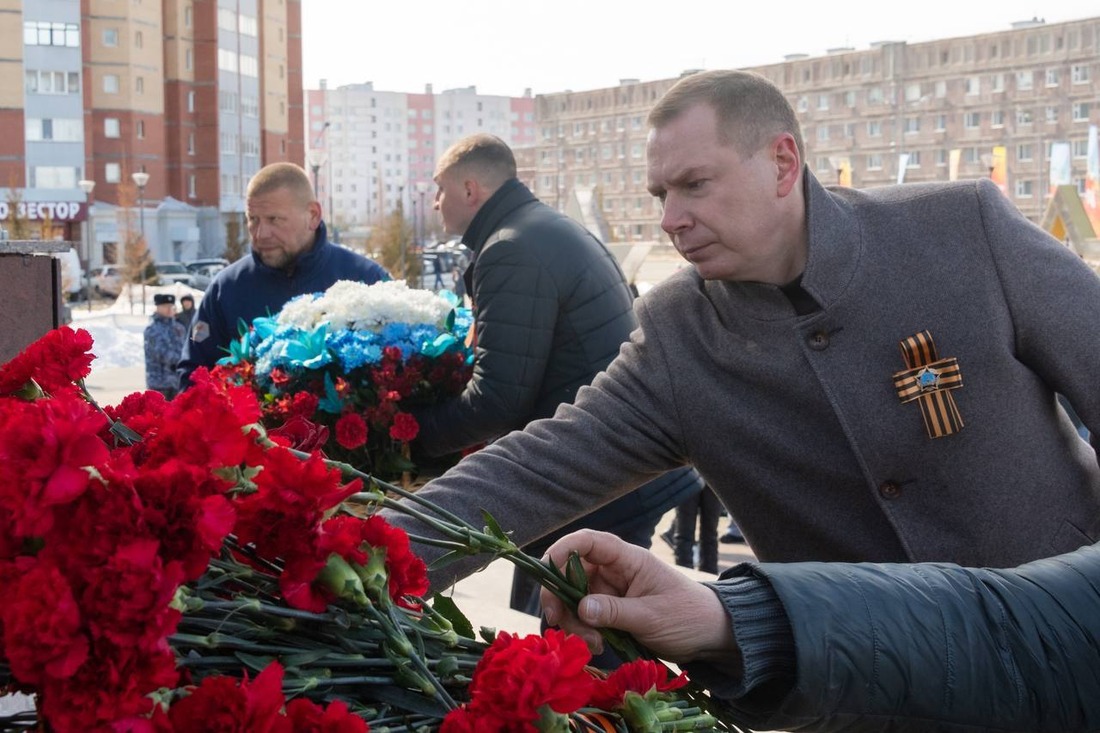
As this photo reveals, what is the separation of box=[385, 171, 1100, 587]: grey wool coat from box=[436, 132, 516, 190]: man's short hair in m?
1.93

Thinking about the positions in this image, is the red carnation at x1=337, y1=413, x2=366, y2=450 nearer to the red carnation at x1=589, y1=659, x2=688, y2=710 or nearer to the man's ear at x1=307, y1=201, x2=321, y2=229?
the man's ear at x1=307, y1=201, x2=321, y2=229

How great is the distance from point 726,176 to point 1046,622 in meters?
1.16

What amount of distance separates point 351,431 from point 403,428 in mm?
201

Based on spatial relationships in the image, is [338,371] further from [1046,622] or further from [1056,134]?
[1056,134]

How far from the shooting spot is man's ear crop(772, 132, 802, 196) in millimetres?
2486

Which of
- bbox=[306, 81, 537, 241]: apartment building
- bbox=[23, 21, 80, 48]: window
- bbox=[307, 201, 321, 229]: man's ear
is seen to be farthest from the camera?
bbox=[306, 81, 537, 241]: apartment building

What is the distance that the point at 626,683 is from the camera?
1.31 metres

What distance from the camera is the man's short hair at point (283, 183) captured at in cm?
496

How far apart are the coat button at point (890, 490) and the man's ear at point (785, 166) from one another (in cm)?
57

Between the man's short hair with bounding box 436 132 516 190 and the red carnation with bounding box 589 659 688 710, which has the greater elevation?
the man's short hair with bounding box 436 132 516 190

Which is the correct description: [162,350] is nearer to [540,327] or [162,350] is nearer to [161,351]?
[161,351]

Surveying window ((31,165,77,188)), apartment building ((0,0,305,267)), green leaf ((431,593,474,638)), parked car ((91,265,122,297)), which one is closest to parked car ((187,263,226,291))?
parked car ((91,265,122,297))

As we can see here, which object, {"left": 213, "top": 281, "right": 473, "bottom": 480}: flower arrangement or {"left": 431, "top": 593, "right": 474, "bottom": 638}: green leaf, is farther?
{"left": 213, "top": 281, "right": 473, "bottom": 480}: flower arrangement

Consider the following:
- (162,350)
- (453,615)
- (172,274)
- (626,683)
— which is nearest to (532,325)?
(453,615)
